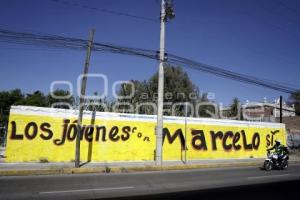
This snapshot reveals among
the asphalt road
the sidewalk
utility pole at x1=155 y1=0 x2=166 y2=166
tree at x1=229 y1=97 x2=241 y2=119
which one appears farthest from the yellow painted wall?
tree at x1=229 y1=97 x2=241 y2=119

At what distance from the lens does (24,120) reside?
17.5m

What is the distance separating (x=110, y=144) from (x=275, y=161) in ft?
32.0

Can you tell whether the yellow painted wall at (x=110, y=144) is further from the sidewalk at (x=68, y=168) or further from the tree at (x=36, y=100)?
the tree at (x=36, y=100)

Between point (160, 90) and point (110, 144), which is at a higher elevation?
point (160, 90)

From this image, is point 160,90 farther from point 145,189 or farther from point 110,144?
point 145,189

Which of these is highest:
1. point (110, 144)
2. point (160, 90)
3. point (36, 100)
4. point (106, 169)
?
point (36, 100)

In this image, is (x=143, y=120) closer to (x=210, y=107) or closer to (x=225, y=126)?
(x=225, y=126)

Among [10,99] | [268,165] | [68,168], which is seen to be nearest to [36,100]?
[10,99]

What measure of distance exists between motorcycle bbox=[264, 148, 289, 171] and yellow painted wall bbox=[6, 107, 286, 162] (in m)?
6.33

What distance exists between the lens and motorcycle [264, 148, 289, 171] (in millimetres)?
17375

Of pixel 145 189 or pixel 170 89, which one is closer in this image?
pixel 145 189

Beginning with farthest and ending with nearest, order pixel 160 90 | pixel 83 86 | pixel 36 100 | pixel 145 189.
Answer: pixel 36 100
pixel 160 90
pixel 83 86
pixel 145 189

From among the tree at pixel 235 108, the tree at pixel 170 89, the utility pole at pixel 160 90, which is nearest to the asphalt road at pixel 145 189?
the utility pole at pixel 160 90

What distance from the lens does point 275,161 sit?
17.7 metres
